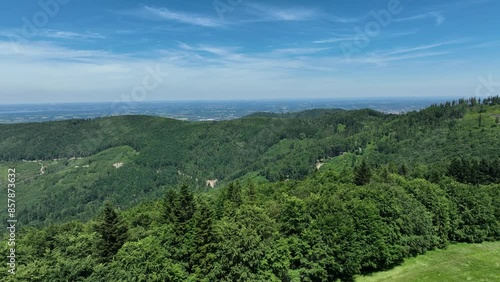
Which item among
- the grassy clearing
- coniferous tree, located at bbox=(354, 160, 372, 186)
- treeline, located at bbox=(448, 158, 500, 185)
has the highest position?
coniferous tree, located at bbox=(354, 160, 372, 186)

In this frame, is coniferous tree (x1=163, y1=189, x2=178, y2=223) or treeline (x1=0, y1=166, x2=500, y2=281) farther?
coniferous tree (x1=163, y1=189, x2=178, y2=223)

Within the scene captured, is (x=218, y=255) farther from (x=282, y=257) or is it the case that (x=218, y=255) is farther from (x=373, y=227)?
(x=373, y=227)

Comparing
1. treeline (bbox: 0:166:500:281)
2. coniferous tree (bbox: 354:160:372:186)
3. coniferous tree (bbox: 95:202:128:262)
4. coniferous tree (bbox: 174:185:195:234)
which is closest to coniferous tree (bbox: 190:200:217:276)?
treeline (bbox: 0:166:500:281)

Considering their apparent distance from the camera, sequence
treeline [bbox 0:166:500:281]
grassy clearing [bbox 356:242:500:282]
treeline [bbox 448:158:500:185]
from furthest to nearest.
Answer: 1. treeline [bbox 448:158:500:185]
2. grassy clearing [bbox 356:242:500:282]
3. treeline [bbox 0:166:500:281]

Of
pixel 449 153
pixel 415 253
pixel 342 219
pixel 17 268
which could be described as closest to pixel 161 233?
pixel 17 268

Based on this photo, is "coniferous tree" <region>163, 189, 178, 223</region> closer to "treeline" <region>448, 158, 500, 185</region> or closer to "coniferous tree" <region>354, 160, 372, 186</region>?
"coniferous tree" <region>354, 160, 372, 186</region>

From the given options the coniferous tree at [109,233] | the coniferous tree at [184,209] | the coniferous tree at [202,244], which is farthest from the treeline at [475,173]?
the coniferous tree at [109,233]

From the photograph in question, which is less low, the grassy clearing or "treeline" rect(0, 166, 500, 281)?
"treeline" rect(0, 166, 500, 281)
